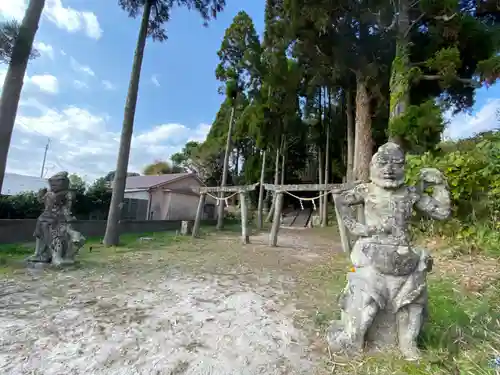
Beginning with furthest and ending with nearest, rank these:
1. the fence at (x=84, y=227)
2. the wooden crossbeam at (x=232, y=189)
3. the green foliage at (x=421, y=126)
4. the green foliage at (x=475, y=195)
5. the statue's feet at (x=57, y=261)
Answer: the wooden crossbeam at (x=232, y=189)
the fence at (x=84, y=227)
the green foliage at (x=421, y=126)
the statue's feet at (x=57, y=261)
the green foliage at (x=475, y=195)

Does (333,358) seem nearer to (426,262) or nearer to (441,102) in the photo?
(426,262)

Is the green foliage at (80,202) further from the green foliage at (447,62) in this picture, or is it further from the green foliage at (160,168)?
the green foliage at (160,168)

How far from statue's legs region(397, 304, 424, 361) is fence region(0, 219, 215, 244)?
897 cm

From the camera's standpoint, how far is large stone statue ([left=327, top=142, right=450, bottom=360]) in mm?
2107

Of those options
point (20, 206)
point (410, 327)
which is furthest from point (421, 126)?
point (20, 206)

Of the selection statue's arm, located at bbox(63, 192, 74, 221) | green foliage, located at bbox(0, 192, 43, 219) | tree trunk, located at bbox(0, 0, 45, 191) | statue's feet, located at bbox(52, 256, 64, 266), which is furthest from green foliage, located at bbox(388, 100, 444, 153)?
green foliage, located at bbox(0, 192, 43, 219)

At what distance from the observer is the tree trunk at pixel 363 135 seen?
8.43 m

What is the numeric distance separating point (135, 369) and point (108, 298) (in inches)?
67.9

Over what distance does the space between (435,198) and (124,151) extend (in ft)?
24.9

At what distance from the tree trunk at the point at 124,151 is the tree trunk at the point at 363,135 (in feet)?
21.6

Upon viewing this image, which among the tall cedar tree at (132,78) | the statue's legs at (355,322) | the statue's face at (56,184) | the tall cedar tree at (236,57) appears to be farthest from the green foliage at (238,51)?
the statue's legs at (355,322)

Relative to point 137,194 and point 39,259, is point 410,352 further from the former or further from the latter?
point 137,194

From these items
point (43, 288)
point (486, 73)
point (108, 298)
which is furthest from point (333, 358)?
point (486, 73)

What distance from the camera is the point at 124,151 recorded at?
7.95 m
